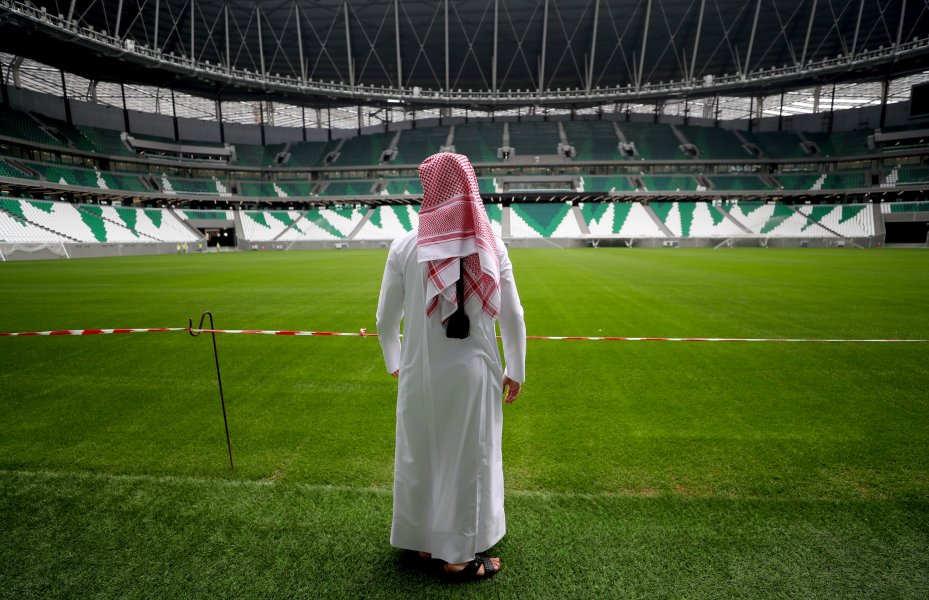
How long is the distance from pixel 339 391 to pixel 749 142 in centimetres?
6521

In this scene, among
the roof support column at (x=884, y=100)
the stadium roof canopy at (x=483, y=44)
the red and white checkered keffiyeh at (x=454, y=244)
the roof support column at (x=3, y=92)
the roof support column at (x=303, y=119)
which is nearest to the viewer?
the red and white checkered keffiyeh at (x=454, y=244)

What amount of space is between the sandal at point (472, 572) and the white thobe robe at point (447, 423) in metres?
0.11

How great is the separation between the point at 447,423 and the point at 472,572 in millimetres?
775

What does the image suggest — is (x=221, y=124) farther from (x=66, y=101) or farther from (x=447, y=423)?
(x=447, y=423)

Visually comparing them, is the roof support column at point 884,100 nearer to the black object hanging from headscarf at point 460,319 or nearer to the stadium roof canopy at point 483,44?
the stadium roof canopy at point 483,44

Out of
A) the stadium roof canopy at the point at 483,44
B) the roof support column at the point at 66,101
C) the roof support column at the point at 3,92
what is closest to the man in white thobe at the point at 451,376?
the stadium roof canopy at the point at 483,44

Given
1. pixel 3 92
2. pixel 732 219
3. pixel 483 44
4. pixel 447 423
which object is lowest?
pixel 447 423

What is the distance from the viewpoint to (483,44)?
48.3 meters

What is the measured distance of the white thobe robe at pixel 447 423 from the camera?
86.5 inches

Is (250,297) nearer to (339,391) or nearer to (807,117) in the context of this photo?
(339,391)

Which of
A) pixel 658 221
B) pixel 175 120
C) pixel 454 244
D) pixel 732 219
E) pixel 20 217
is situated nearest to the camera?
pixel 454 244

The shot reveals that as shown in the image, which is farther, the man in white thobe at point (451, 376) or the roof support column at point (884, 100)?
the roof support column at point (884, 100)

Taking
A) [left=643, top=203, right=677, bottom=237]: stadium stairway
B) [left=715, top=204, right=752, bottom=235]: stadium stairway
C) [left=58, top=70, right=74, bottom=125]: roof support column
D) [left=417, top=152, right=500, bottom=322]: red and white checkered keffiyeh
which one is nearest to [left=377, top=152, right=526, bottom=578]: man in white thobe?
[left=417, top=152, right=500, bottom=322]: red and white checkered keffiyeh

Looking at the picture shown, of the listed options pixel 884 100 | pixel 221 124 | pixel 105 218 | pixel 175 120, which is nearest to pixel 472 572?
pixel 105 218
